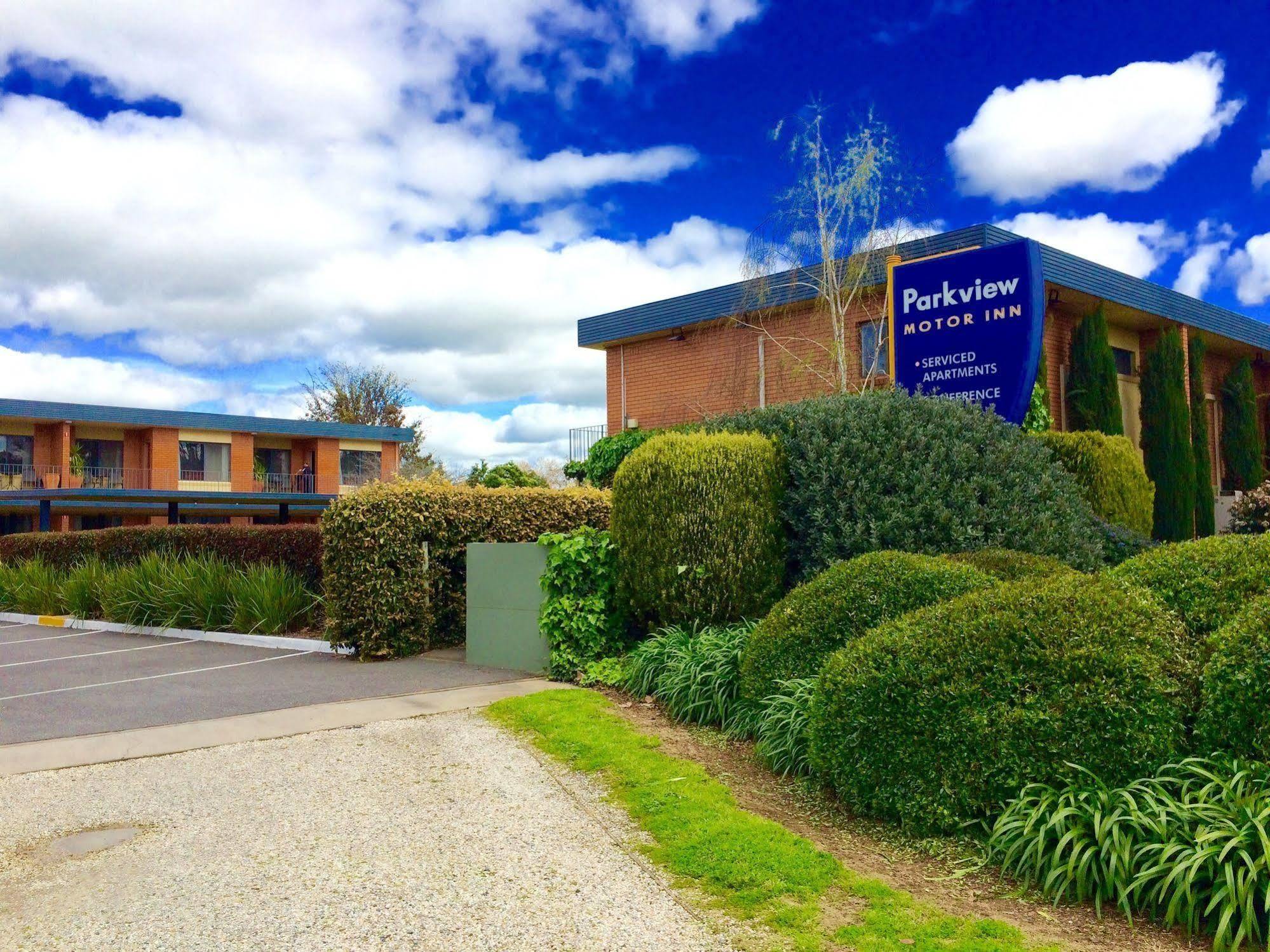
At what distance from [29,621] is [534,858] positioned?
1825 cm

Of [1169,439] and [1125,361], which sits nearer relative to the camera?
[1169,439]

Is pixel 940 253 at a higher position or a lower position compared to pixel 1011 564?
higher

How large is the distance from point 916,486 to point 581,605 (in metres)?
3.53

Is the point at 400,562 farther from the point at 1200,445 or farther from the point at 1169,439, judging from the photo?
the point at 1200,445

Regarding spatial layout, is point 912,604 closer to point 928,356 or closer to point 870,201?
point 928,356

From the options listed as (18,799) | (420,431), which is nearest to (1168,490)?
(18,799)

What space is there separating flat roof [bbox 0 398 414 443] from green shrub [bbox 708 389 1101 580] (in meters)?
40.8

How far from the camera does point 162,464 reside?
4475cm

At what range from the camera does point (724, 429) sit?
31.8 ft

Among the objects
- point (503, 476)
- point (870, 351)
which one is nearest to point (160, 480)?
point (503, 476)

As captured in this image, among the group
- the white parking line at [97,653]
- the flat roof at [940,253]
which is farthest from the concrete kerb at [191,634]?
the flat roof at [940,253]

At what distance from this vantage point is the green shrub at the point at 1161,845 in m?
3.77

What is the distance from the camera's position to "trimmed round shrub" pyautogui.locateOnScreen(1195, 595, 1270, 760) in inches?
170

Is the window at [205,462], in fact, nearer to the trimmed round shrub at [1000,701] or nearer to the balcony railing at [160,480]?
the balcony railing at [160,480]
